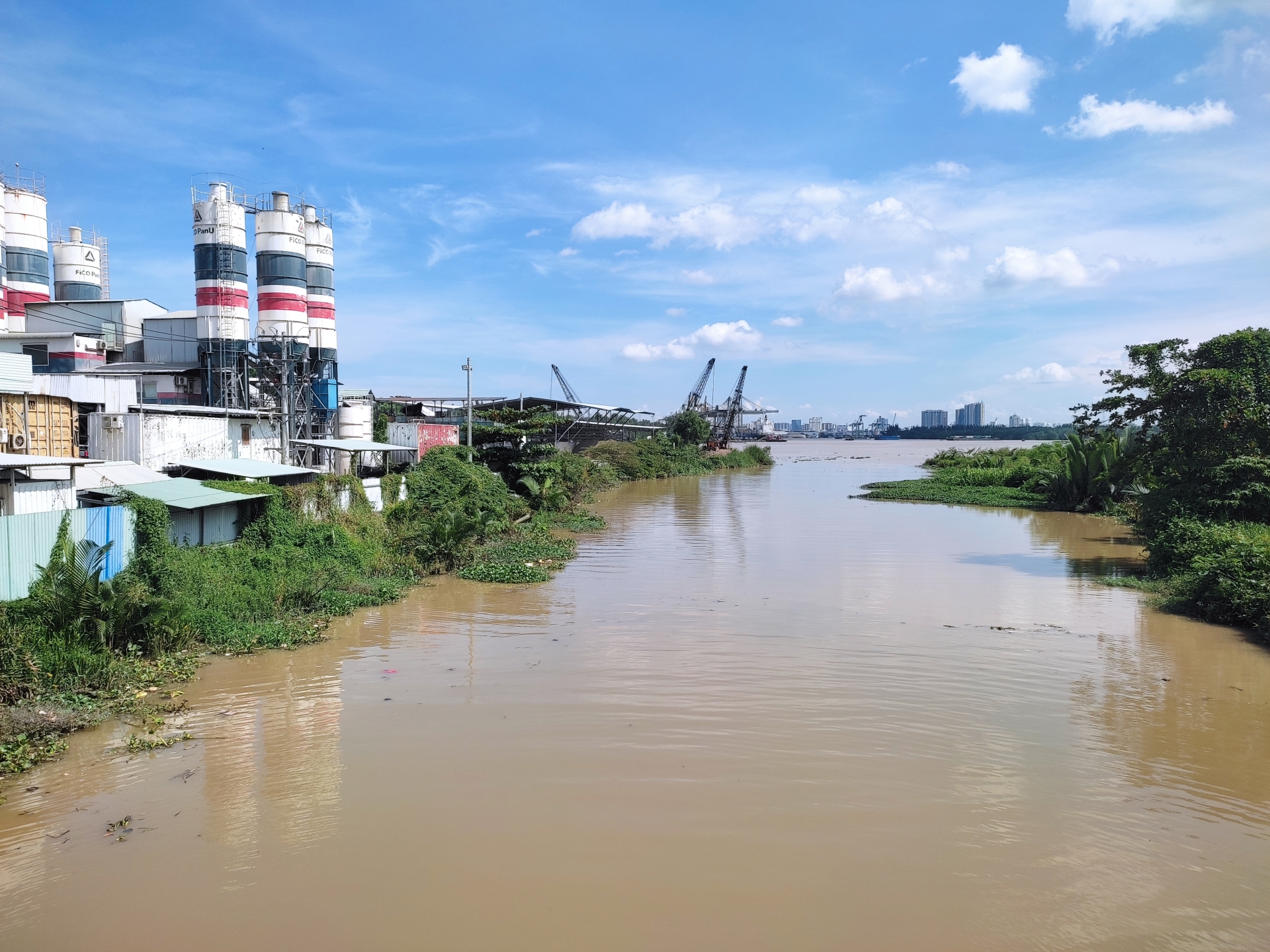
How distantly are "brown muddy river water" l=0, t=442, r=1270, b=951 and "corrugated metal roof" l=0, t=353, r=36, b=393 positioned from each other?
653 centimetres

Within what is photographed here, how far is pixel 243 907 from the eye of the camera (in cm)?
488

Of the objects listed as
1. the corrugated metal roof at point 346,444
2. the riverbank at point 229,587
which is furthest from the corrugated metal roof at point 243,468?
the corrugated metal roof at point 346,444

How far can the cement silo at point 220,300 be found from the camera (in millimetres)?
23469

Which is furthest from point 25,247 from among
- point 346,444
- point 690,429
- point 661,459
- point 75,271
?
point 690,429

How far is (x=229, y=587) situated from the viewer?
444 inches

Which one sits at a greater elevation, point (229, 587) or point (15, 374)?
point (15, 374)

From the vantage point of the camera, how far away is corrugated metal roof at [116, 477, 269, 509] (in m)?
11.5

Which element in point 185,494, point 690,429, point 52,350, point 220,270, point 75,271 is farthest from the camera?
point 690,429

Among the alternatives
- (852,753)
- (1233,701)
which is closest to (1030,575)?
(1233,701)

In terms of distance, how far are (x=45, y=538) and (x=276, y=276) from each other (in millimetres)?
17276

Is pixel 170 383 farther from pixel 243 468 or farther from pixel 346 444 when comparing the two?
pixel 243 468

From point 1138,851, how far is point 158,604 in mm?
9856

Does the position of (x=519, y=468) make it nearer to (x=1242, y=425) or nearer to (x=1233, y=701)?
(x=1242, y=425)

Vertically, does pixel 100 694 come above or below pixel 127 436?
below
